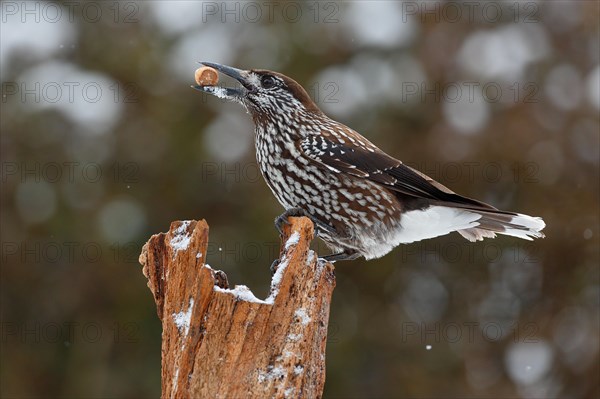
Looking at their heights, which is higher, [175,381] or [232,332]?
[232,332]

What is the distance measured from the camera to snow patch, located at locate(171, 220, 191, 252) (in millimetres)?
4258

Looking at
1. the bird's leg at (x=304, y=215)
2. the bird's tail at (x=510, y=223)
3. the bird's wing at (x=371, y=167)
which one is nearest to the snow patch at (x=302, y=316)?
the bird's leg at (x=304, y=215)

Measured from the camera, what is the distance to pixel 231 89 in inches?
238

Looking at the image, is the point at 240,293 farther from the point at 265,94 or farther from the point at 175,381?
the point at 265,94

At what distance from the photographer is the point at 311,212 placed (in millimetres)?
5727

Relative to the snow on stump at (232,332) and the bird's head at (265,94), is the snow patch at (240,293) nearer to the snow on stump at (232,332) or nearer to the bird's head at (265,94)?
the snow on stump at (232,332)

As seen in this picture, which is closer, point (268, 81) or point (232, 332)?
point (232, 332)

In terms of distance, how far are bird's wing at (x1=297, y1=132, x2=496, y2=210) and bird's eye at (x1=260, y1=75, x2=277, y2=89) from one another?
0.52 m

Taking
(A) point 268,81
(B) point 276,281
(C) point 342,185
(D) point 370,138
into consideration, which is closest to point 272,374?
(B) point 276,281

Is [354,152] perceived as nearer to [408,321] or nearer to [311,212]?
[311,212]

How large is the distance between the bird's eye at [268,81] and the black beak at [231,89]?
0.10m

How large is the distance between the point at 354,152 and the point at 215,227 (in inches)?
239

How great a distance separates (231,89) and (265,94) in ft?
0.80

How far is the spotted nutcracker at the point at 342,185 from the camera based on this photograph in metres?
5.73
